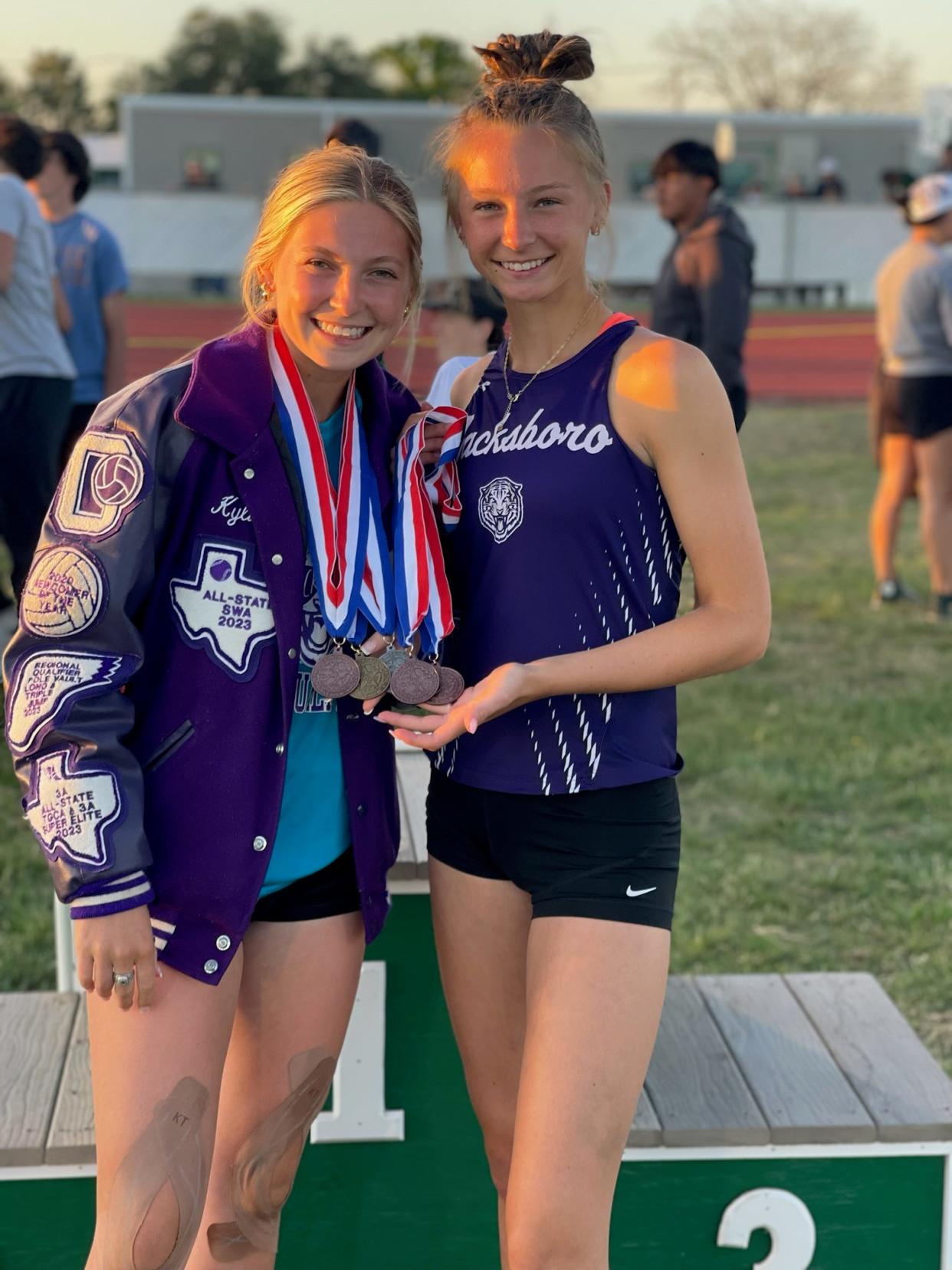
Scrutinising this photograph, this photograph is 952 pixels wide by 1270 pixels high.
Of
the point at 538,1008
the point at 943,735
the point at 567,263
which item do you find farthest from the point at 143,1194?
the point at 943,735

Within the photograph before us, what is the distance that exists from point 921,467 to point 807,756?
2.34m

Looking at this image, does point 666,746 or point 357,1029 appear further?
point 357,1029

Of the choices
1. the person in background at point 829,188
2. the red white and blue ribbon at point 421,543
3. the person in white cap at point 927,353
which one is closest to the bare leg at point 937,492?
the person in white cap at point 927,353

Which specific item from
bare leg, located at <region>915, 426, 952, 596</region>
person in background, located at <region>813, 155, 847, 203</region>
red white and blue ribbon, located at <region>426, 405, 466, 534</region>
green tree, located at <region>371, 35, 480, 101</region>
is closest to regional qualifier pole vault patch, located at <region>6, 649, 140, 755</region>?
red white and blue ribbon, located at <region>426, 405, 466, 534</region>

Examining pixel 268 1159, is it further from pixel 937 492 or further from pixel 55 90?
pixel 55 90

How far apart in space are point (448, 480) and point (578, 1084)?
85 centimetres

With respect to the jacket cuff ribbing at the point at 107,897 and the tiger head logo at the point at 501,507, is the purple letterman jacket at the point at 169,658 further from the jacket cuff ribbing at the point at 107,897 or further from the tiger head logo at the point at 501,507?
the tiger head logo at the point at 501,507

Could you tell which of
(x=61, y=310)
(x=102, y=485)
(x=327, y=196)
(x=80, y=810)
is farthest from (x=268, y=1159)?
(x=61, y=310)

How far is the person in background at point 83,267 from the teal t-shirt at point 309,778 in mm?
4516

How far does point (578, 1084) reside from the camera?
6.48 ft

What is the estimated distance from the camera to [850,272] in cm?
2775

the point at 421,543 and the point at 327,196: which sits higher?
the point at 327,196

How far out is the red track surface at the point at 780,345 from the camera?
17.8m

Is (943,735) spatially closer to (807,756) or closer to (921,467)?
(807,756)
